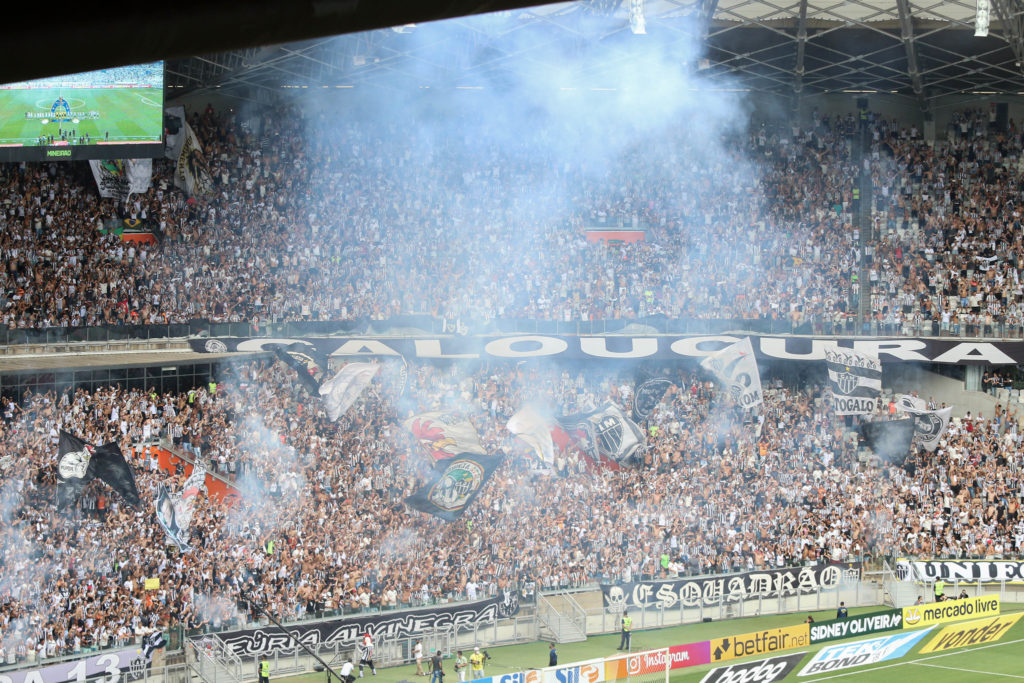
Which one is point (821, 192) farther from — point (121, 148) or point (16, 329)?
point (16, 329)

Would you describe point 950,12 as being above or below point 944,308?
above

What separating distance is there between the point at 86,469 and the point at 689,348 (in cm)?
1827

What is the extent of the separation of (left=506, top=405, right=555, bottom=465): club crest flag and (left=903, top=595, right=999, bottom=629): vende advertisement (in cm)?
1014

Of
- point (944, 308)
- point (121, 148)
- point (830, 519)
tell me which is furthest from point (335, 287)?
point (944, 308)

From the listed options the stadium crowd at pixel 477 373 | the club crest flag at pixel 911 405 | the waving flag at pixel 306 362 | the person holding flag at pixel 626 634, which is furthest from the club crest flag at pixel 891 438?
the waving flag at pixel 306 362

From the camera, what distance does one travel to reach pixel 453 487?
94.6ft

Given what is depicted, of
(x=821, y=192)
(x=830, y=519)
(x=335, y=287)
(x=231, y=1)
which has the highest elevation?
(x=821, y=192)

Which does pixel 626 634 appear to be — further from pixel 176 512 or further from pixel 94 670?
pixel 94 670

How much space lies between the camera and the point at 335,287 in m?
35.5

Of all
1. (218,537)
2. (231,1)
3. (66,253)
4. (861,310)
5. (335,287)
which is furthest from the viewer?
(861,310)

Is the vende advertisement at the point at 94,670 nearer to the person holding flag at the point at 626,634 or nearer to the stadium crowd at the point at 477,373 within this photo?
the stadium crowd at the point at 477,373

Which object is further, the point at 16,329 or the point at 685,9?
the point at 685,9

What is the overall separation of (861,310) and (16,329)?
2598cm

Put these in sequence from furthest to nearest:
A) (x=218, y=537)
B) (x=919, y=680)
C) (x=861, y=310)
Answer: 1. (x=861, y=310)
2. (x=218, y=537)
3. (x=919, y=680)
